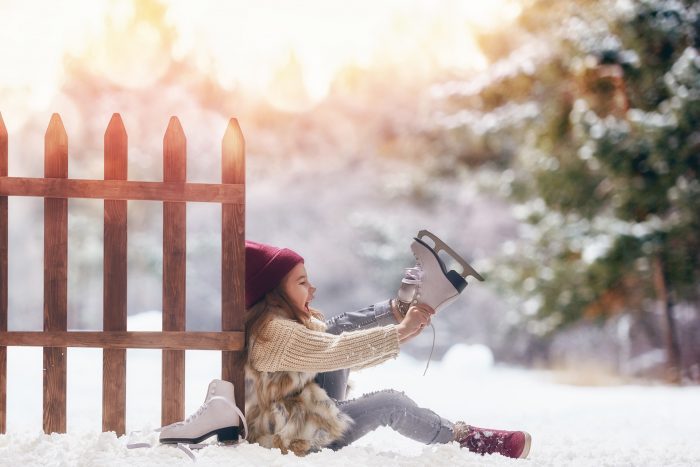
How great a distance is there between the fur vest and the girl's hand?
303 millimetres

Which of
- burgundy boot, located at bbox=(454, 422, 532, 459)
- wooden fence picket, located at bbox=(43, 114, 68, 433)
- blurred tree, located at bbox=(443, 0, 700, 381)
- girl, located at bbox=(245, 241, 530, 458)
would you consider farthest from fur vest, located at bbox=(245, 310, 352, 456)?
blurred tree, located at bbox=(443, 0, 700, 381)

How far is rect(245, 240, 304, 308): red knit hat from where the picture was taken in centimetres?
282

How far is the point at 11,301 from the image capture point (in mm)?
11438

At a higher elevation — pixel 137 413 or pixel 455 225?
pixel 455 225

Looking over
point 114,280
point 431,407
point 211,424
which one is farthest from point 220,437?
point 431,407

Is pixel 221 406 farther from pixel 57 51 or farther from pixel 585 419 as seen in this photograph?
pixel 57 51

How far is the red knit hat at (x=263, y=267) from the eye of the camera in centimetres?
282

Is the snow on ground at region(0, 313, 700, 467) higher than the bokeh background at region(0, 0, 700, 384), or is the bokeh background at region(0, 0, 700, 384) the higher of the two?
the bokeh background at region(0, 0, 700, 384)

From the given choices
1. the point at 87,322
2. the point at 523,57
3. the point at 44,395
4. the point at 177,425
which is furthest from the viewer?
the point at 87,322

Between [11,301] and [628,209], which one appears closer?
[628,209]

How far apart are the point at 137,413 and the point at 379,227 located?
25.6ft

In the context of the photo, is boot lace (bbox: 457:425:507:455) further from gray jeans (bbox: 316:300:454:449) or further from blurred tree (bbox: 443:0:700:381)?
blurred tree (bbox: 443:0:700:381)

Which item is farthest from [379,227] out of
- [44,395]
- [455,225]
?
[44,395]

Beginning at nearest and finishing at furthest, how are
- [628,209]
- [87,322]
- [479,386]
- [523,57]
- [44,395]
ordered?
[44,395] → [479,386] → [628,209] → [523,57] → [87,322]
